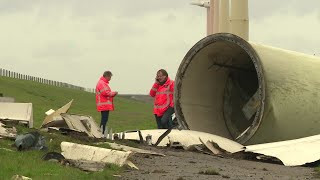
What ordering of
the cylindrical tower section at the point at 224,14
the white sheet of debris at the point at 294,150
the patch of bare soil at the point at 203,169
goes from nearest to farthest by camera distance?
the patch of bare soil at the point at 203,169 < the white sheet of debris at the point at 294,150 < the cylindrical tower section at the point at 224,14

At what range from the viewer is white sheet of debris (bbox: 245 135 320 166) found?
12.9 metres

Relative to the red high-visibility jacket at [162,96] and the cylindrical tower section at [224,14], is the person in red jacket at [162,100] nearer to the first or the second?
the red high-visibility jacket at [162,96]

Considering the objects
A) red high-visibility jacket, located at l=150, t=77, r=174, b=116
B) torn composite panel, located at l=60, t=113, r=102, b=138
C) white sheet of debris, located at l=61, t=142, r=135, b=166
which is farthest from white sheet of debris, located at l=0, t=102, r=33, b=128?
white sheet of debris, located at l=61, t=142, r=135, b=166

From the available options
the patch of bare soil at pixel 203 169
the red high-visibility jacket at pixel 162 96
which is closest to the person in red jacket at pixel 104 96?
the red high-visibility jacket at pixel 162 96

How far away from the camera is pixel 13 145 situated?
1141 cm

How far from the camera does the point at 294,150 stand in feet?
44.7

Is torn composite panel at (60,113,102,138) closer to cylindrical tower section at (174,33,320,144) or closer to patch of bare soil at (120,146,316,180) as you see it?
patch of bare soil at (120,146,316,180)

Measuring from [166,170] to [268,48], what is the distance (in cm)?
702

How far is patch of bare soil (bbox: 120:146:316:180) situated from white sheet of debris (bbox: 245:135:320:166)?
405 mm

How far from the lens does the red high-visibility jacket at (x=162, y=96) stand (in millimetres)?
17328

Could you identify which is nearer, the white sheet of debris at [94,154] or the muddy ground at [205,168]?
the muddy ground at [205,168]

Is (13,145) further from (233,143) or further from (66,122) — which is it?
(233,143)

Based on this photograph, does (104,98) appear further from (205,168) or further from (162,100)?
(205,168)

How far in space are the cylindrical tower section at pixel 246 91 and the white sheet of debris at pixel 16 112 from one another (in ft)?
12.3
